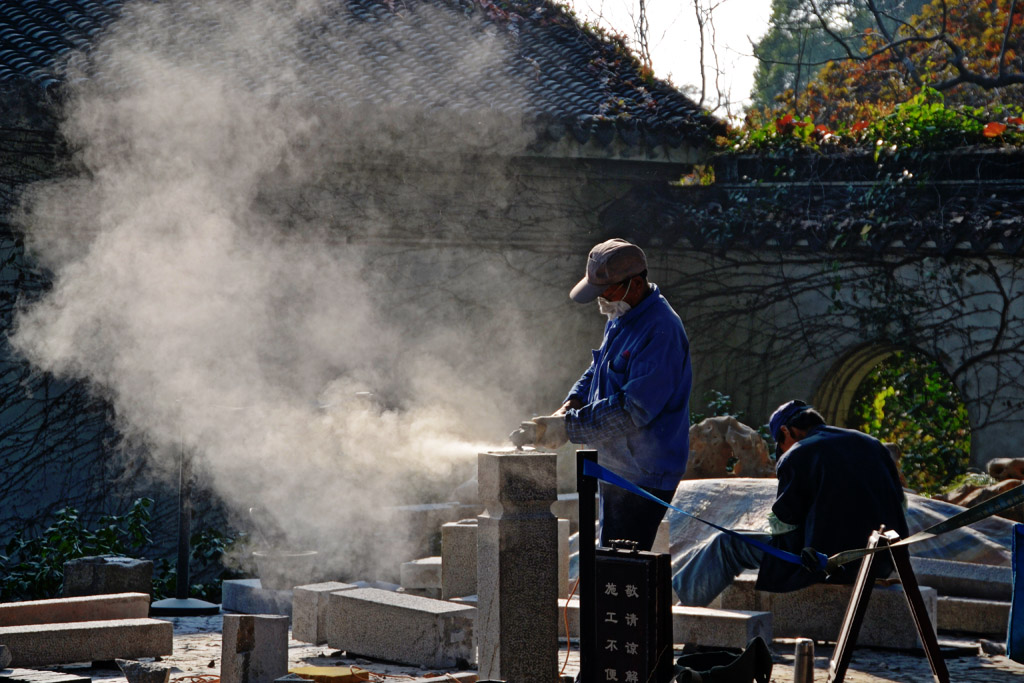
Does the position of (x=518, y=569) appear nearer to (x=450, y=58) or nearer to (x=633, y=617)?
(x=633, y=617)

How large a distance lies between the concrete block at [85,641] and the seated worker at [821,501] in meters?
3.31

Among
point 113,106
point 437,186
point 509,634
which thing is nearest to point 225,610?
point 509,634

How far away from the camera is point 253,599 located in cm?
943

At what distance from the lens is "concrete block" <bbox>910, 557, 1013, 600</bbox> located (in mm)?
8586

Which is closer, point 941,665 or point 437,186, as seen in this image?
point 941,665

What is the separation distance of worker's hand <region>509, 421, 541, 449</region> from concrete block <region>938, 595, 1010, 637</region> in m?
3.64

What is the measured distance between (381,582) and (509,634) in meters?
4.59

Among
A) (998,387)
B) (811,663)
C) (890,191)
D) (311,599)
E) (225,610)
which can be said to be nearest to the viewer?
(811,663)

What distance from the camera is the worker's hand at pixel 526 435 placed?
6.17 metres

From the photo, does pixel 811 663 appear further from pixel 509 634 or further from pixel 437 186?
pixel 437 186

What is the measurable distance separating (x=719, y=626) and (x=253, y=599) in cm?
376

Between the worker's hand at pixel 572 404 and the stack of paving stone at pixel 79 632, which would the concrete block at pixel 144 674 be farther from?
the worker's hand at pixel 572 404

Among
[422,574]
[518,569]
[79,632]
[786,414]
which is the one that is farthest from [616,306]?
[422,574]

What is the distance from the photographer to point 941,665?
5516mm
